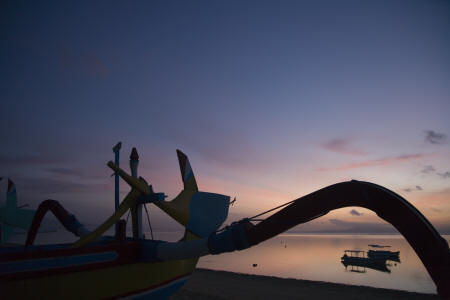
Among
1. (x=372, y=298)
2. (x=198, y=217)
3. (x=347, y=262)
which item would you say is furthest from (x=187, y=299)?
(x=347, y=262)

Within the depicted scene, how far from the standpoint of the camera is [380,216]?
5359mm

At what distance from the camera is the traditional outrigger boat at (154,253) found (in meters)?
4.98

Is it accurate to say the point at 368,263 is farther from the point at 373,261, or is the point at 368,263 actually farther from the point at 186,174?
the point at 186,174

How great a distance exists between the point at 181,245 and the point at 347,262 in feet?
189

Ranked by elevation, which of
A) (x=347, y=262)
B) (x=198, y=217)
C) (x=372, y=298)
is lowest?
(x=347, y=262)

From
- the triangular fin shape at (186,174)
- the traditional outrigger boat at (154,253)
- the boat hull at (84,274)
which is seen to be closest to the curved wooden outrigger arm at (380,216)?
the traditional outrigger boat at (154,253)

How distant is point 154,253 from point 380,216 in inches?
243

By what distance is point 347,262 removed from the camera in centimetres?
5475

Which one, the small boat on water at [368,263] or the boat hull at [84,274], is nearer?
the boat hull at [84,274]

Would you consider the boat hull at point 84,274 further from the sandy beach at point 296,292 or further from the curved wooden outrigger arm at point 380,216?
the sandy beach at point 296,292

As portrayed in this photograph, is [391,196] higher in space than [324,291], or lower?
higher

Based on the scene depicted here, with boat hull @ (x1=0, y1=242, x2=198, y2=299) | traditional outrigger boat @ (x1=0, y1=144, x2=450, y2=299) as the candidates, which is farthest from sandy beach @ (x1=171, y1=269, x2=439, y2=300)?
traditional outrigger boat @ (x1=0, y1=144, x2=450, y2=299)

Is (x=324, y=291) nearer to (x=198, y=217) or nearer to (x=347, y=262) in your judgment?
(x=198, y=217)

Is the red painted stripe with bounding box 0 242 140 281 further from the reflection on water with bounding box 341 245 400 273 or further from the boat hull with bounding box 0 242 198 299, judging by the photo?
the reflection on water with bounding box 341 245 400 273
